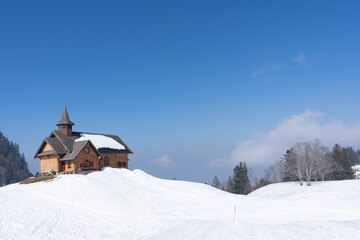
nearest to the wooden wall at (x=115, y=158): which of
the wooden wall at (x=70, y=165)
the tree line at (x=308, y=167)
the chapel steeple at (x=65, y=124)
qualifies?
the wooden wall at (x=70, y=165)

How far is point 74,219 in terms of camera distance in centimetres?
2156

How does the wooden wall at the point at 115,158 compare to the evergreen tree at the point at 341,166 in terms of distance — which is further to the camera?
the evergreen tree at the point at 341,166

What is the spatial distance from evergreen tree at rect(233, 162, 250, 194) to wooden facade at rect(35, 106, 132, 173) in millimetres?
46898

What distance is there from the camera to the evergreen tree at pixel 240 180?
80.3 m

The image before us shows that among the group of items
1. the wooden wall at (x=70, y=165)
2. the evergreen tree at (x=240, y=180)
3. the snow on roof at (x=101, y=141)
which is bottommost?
the evergreen tree at (x=240, y=180)

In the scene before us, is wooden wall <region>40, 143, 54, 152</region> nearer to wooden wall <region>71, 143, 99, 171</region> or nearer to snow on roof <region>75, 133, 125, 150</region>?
snow on roof <region>75, 133, 125, 150</region>

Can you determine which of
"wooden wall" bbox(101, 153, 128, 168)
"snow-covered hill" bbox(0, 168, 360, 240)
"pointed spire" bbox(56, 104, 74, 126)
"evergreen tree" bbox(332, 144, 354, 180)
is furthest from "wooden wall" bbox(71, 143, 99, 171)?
"evergreen tree" bbox(332, 144, 354, 180)

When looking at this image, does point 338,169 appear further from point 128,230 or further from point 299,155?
point 128,230

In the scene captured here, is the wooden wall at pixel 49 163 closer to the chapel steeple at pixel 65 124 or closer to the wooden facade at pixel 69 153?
the wooden facade at pixel 69 153

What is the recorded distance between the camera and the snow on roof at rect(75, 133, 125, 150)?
44.7m

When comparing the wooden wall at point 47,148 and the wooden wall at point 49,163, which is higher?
the wooden wall at point 47,148

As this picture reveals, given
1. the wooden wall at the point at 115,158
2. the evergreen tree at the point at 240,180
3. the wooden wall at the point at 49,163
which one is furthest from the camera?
the evergreen tree at the point at 240,180

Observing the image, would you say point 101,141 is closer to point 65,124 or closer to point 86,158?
point 86,158

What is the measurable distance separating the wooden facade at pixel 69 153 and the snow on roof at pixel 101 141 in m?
0.69
